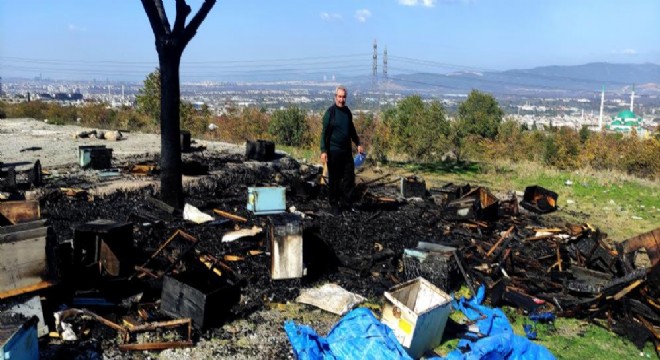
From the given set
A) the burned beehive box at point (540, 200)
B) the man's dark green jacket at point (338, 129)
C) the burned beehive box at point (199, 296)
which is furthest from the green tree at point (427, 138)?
the burned beehive box at point (199, 296)

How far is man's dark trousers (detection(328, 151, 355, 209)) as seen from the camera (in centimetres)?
896

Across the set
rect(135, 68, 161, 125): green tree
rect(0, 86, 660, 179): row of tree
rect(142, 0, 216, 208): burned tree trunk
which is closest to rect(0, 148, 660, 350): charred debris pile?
rect(142, 0, 216, 208): burned tree trunk

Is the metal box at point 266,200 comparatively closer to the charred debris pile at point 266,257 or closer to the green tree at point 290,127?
the charred debris pile at point 266,257

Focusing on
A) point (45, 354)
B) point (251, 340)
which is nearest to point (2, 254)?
point (45, 354)

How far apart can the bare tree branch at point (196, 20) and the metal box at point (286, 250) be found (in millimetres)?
3927

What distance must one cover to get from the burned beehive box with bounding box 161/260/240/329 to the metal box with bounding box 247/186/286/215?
299cm

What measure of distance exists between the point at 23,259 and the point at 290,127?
3029cm

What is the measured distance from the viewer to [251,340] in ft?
16.1

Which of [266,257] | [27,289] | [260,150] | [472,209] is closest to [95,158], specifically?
[260,150]

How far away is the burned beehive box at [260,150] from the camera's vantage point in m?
14.3

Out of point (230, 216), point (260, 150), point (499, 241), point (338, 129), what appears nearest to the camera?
point (499, 241)

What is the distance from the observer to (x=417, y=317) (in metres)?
4.45

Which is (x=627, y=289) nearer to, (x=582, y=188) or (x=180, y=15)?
(x=180, y=15)

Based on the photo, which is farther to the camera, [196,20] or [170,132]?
[170,132]
